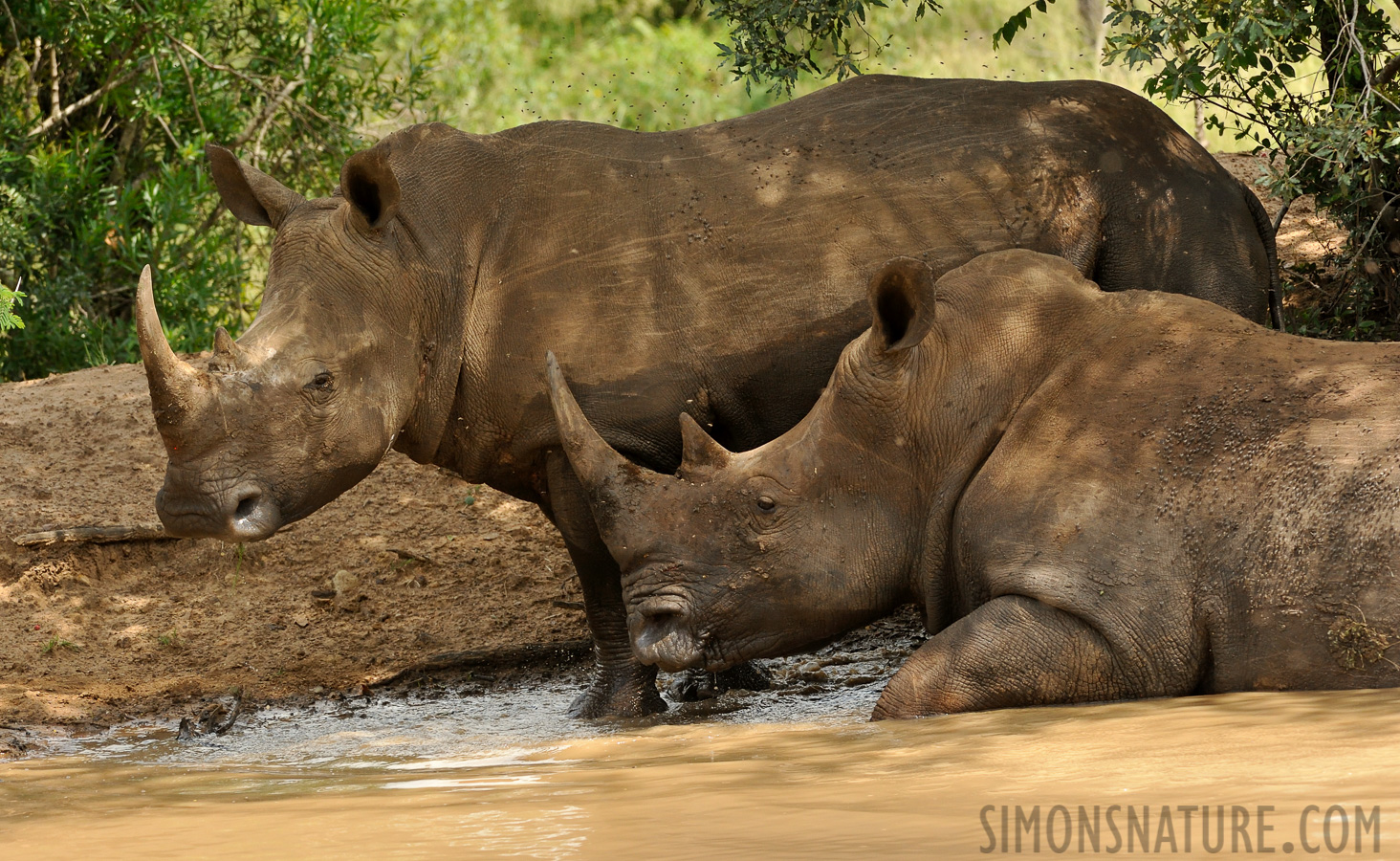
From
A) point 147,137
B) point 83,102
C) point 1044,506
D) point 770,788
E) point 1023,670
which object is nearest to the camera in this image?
point 770,788

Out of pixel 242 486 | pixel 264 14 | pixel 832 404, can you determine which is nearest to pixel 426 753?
pixel 242 486

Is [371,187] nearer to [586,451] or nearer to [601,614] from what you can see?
[586,451]

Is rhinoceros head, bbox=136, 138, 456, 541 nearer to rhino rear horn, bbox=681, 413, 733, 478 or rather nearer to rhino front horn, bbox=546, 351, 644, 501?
rhino front horn, bbox=546, 351, 644, 501

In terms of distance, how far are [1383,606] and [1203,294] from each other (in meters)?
2.01

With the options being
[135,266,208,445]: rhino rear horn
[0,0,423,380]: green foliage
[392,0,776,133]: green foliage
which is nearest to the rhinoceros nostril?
[135,266,208,445]: rhino rear horn

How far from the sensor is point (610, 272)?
647cm

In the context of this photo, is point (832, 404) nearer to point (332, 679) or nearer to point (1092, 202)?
point (1092, 202)

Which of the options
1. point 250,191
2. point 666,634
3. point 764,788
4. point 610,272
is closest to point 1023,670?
point 666,634

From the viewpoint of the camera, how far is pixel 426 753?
18.3 feet

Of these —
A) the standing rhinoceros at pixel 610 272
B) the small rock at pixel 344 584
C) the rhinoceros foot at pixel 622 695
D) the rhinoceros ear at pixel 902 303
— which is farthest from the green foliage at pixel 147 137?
the rhinoceros ear at pixel 902 303

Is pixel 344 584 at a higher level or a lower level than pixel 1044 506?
lower

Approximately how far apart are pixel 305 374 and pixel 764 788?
8.79 ft

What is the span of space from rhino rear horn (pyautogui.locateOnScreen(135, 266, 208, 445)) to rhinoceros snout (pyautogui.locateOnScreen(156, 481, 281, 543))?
0.23 m

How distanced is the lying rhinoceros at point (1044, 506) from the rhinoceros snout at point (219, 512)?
1.14 m
